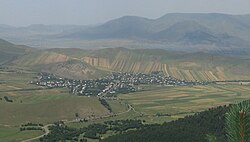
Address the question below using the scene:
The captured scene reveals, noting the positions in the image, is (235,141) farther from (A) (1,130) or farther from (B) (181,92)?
(B) (181,92)

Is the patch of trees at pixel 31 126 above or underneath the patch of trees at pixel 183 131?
underneath

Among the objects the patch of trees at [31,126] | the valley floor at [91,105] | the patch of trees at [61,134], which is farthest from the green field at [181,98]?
the patch of trees at [31,126]

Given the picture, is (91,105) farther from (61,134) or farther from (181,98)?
(181,98)

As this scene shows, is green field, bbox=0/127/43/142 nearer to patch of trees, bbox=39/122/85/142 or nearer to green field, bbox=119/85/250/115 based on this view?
patch of trees, bbox=39/122/85/142

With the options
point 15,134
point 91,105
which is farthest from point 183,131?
point 91,105

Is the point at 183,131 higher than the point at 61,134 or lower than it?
higher

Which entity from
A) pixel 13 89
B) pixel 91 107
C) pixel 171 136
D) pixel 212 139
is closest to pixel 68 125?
pixel 91 107

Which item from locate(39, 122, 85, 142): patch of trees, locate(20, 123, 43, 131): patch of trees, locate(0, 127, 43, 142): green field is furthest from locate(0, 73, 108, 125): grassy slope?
locate(39, 122, 85, 142): patch of trees

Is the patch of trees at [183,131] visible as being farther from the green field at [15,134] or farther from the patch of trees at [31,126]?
the patch of trees at [31,126]

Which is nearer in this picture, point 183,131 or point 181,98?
point 183,131

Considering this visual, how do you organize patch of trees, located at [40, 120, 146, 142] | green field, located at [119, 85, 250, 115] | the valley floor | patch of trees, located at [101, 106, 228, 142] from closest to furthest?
patch of trees, located at [101, 106, 228, 142] < patch of trees, located at [40, 120, 146, 142] < the valley floor < green field, located at [119, 85, 250, 115]

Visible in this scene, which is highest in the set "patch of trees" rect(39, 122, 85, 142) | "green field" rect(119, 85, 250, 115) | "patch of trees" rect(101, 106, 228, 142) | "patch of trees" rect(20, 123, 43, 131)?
"patch of trees" rect(101, 106, 228, 142)
